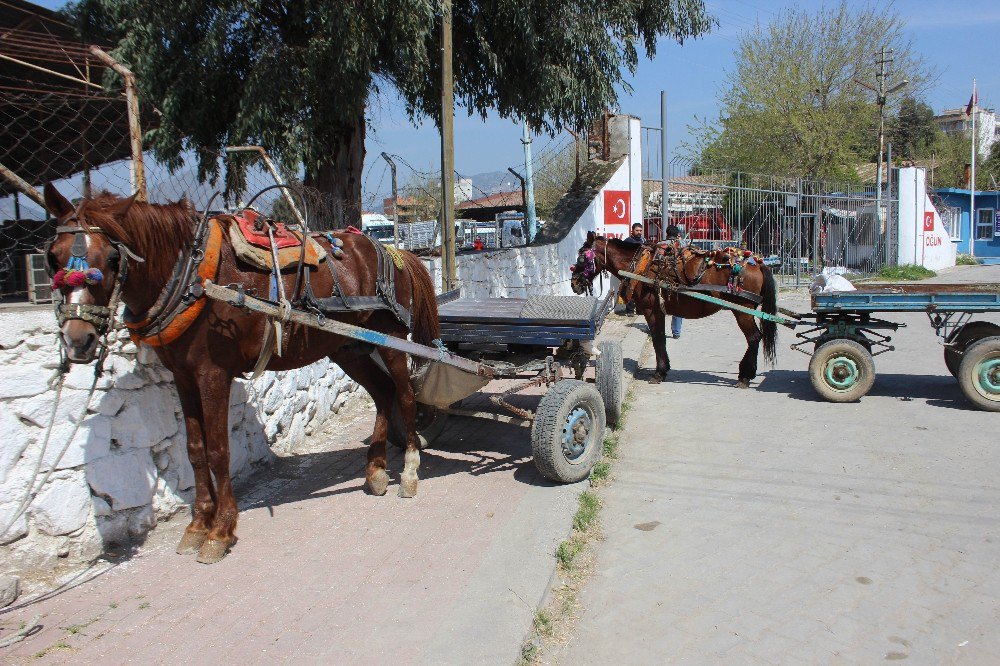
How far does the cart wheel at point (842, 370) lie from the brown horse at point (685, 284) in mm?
1037

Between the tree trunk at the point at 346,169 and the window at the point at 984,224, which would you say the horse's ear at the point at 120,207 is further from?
the window at the point at 984,224

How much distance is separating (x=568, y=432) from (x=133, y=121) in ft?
11.2

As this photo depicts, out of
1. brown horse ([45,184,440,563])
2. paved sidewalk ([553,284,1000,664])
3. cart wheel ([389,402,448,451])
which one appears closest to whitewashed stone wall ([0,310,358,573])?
brown horse ([45,184,440,563])

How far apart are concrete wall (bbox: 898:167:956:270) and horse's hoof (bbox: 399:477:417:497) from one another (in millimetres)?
22907

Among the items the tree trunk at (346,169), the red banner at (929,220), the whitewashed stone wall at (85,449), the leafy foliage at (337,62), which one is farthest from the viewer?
the red banner at (929,220)

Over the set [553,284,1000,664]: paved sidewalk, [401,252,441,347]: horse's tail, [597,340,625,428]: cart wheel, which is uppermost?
[401,252,441,347]: horse's tail

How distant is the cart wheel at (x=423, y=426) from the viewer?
5.95 metres

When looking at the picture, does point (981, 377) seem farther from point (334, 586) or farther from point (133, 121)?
point (133, 121)

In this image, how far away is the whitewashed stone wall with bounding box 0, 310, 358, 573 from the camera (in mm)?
3855

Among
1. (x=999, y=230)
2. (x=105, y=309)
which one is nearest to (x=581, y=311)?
(x=105, y=309)

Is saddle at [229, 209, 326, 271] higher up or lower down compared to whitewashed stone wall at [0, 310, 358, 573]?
higher up

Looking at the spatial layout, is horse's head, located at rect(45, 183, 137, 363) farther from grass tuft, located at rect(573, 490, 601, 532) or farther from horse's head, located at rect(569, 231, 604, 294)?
horse's head, located at rect(569, 231, 604, 294)

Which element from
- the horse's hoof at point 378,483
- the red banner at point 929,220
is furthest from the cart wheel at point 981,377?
the red banner at point 929,220

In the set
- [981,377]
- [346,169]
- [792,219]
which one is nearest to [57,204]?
[346,169]
